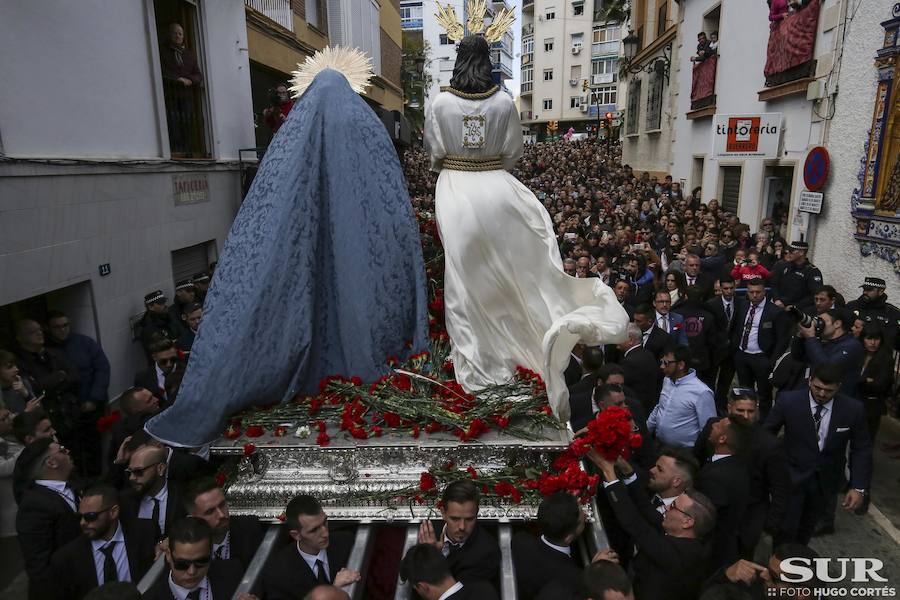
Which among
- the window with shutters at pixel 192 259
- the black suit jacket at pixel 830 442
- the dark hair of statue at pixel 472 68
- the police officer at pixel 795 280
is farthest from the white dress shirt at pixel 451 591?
the window with shutters at pixel 192 259

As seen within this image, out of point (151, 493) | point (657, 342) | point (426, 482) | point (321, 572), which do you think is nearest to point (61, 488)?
point (151, 493)

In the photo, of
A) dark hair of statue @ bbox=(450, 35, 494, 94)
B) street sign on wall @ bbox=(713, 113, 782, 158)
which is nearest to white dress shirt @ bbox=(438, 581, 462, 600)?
dark hair of statue @ bbox=(450, 35, 494, 94)

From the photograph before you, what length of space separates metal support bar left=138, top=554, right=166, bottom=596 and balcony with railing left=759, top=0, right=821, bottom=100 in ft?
34.5

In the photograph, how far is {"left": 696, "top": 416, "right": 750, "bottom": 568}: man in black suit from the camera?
3256 mm

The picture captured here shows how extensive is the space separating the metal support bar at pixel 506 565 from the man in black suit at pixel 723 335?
361 centimetres

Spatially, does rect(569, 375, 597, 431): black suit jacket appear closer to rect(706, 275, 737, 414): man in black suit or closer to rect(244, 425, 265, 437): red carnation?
rect(244, 425, 265, 437): red carnation

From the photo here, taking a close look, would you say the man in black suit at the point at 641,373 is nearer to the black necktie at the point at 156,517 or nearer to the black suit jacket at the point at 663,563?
the black suit jacket at the point at 663,563

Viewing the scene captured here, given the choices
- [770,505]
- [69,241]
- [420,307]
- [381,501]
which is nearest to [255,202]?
[420,307]

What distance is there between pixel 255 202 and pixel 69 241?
248cm

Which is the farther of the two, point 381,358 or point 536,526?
point 381,358

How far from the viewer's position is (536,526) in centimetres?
338

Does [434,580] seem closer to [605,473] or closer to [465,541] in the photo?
[465,541]

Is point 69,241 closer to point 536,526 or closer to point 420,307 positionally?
point 420,307

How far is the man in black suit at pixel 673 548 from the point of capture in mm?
2770
